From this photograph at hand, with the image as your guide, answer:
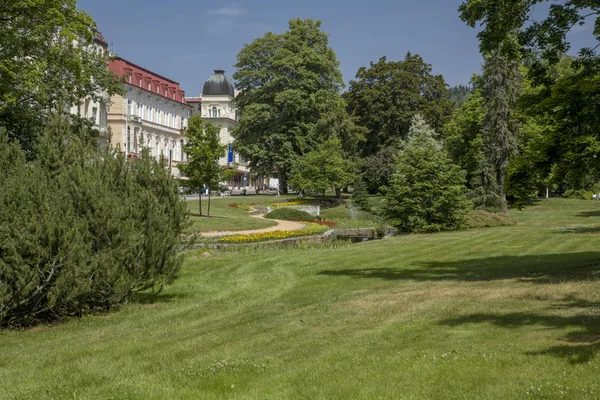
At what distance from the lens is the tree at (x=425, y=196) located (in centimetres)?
3466

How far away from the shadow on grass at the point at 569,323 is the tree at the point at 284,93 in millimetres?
52943

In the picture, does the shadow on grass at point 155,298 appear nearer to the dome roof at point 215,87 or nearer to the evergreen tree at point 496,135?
the evergreen tree at point 496,135

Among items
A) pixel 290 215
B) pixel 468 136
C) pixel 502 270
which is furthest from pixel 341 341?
pixel 468 136

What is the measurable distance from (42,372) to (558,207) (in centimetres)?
5175

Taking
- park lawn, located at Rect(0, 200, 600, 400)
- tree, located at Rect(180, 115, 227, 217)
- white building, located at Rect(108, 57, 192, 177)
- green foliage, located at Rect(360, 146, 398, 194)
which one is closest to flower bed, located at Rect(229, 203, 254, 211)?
tree, located at Rect(180, 115, 227, 217)

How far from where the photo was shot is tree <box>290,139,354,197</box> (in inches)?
2232

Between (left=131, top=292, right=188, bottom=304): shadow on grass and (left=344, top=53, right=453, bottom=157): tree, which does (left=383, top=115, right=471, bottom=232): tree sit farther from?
(left=344, top=53, right=453, bottom=157): tree

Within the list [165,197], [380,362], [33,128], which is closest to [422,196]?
[33,128]

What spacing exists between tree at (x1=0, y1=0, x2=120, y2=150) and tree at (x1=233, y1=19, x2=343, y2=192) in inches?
1240

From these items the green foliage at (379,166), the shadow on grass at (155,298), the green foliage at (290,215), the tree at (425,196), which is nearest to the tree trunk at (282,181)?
the green foliage at (379,166)

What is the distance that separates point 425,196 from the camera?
34.9 m

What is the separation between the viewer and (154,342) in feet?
33.4

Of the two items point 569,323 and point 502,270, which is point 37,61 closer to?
point 502,270

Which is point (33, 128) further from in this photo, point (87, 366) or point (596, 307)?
point (596, 307)
